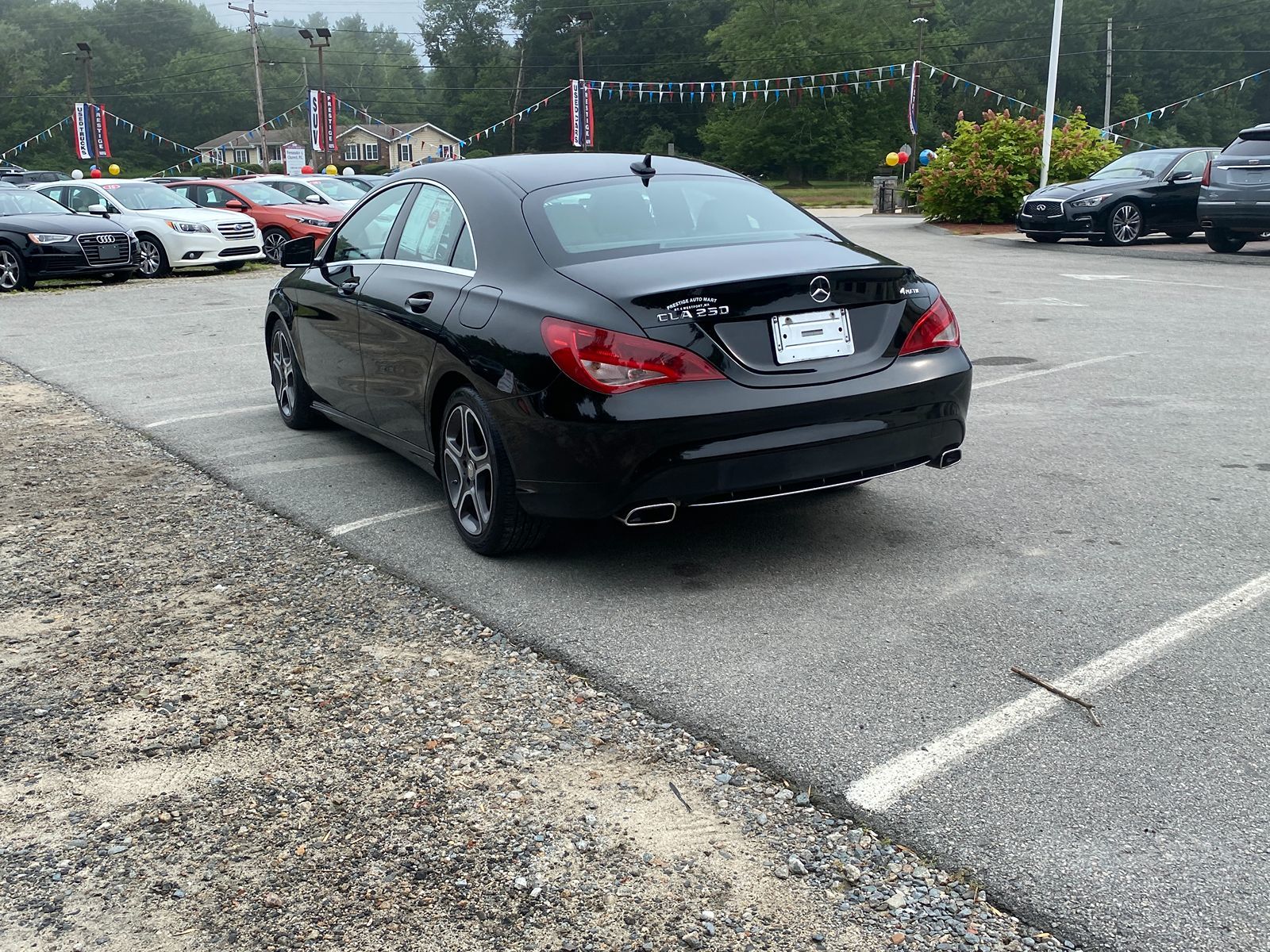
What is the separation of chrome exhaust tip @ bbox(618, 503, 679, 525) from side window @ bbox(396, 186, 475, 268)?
1450 mm

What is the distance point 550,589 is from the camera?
4.73 metres

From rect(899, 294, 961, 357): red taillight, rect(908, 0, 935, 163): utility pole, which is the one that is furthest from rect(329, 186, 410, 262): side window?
rect(908, 0, 935, 163): utility pole

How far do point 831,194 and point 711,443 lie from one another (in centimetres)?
5751

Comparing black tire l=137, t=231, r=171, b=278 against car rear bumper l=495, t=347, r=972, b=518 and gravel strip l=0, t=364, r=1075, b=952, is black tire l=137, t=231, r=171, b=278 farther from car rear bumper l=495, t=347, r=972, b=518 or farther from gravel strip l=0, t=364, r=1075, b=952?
car rear bumper l=495, t=347, r=972, b=518

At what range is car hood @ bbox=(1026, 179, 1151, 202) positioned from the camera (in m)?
20.8

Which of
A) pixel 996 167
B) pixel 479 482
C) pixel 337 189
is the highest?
pixel 996 167

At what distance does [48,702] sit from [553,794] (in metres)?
1.70

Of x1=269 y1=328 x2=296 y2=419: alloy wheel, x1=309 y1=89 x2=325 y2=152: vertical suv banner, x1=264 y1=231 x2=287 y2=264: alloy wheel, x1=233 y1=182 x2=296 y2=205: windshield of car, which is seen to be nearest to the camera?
x1=269 y1=328 x2=296 y2=419: alloy wheel

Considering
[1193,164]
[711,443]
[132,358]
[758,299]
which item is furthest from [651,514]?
[1193,164]

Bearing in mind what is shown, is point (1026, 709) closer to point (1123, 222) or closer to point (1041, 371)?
point (1041, 371)

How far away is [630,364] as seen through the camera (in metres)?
4.34

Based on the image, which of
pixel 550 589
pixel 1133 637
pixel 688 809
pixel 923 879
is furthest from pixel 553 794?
pixel 1133 637

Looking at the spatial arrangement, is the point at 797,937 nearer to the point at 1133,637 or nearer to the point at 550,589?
the point at 1133,637

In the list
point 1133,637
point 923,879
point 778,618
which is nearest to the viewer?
point 923,879
